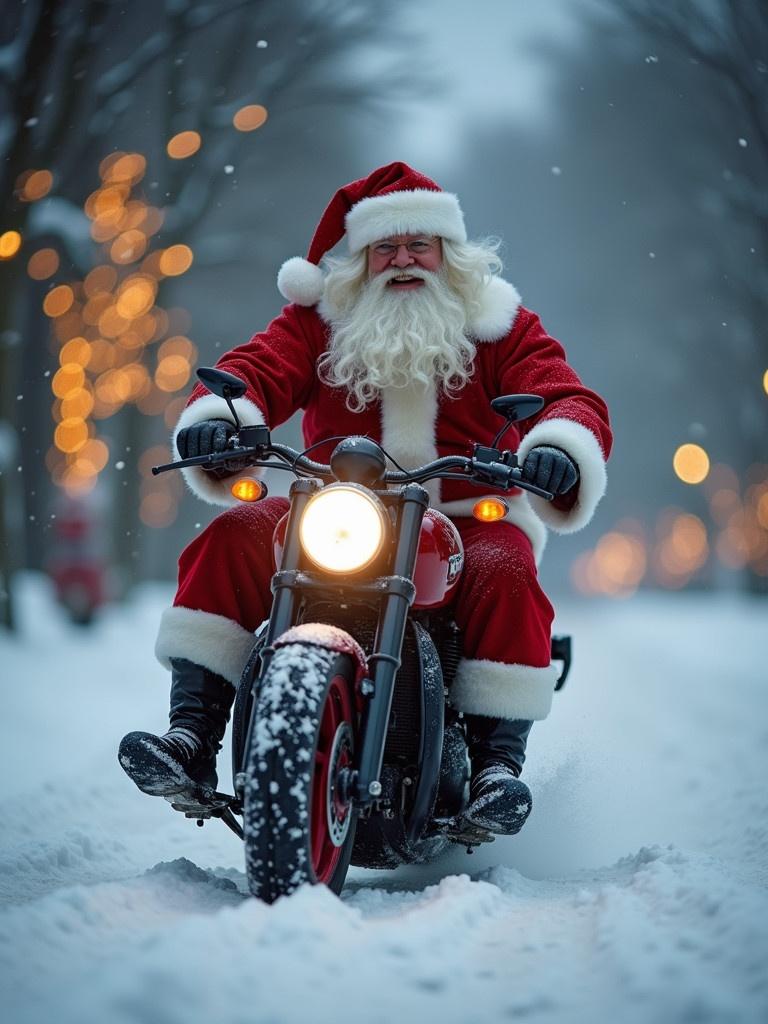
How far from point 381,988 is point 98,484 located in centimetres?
1973

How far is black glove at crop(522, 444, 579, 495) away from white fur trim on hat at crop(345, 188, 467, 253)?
1412mm

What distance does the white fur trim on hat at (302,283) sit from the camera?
4113 mm

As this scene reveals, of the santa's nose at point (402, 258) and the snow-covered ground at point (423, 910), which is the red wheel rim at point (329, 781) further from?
the santa's nose at point (402, 258)

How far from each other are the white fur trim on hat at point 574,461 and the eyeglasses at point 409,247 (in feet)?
3.34

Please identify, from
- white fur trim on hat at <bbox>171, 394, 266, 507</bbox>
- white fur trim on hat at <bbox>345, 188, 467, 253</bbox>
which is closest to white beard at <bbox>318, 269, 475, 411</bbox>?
white fur trim on hat at <bbox>345, 188, 467, 253</bbox>

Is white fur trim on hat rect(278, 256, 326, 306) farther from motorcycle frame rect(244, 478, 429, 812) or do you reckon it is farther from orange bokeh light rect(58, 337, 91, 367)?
orange bokeh light rect(58, 337, 91, 367)

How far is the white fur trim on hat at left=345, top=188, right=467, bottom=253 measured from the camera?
4.06 m

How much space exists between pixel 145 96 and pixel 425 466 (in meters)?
8.40

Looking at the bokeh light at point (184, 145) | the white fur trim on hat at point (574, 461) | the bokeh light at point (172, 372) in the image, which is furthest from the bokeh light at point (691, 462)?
the white fur trim on hat at point (574, 461)

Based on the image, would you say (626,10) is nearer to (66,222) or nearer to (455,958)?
(66,222)

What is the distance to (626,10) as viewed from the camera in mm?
9445

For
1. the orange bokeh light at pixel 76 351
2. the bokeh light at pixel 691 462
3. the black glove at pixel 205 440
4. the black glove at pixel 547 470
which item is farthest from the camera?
the bokeh light at pixel 691 462

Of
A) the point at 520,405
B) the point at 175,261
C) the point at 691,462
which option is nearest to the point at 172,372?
the point at 175,261

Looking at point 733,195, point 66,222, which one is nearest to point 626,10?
point 733,195
